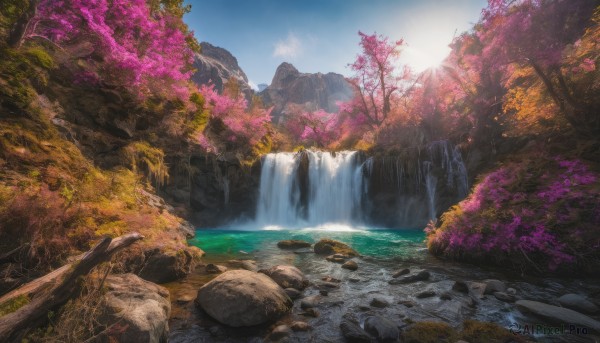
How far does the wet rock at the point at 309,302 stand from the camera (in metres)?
4.85

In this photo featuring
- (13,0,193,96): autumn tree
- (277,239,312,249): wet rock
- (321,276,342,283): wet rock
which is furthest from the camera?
(277,239,312,249): wet rock

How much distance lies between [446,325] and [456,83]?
1968 centimetres

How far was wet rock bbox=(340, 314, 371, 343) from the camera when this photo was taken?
377 cm

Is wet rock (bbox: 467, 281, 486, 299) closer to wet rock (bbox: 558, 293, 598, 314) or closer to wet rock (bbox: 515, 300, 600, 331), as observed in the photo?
wet rock (bbox: 515, 300, 600, 331)

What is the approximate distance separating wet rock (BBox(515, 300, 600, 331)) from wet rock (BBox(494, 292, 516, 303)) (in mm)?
287

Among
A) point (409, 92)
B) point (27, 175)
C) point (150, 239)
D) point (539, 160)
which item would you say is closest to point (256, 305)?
point (150, 239)

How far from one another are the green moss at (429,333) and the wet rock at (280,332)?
5.60ft

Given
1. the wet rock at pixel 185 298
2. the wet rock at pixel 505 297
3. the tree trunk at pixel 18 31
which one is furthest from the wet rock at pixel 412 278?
the tree trunk at pixel 18 31

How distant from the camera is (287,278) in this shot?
6.00 metres

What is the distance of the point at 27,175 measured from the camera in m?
5.06

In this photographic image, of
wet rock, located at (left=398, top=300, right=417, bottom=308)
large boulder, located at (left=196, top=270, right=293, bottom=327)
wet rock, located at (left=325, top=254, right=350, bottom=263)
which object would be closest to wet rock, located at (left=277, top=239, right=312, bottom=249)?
wet rock, located at (left=325, top=254, right=350, bottom=263)

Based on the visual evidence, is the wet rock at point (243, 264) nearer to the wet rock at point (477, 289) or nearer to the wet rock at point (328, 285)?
the wet rock at point (328, 285)

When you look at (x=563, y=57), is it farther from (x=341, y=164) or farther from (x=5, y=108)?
(x=5, y=108)

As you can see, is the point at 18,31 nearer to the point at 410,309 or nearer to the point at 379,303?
the point at 379,303
